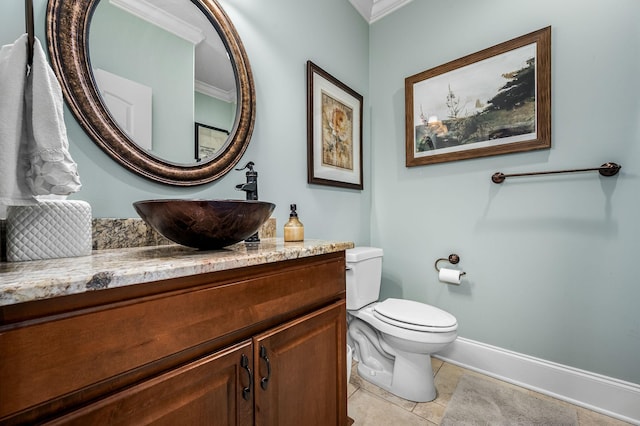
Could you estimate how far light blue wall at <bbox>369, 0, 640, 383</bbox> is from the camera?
4.44 feet

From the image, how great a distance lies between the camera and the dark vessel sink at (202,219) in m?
0.70

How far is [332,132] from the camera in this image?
1.85m

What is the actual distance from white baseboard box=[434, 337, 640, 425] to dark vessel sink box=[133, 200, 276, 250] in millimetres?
1765

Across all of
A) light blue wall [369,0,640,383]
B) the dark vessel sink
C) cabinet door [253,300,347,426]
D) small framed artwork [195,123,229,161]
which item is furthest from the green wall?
cabinet door [253,300,347,426]

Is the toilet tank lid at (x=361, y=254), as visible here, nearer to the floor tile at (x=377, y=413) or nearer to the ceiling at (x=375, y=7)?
the floor tile at (x=377, y=413)

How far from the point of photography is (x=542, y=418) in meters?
1.32

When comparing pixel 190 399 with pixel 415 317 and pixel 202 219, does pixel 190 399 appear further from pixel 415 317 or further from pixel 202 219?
pixel 415 317

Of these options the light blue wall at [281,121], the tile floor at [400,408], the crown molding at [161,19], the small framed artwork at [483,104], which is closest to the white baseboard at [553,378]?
the tile floor at [400,408]

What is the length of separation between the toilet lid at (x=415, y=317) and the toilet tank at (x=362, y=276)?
0.12 m

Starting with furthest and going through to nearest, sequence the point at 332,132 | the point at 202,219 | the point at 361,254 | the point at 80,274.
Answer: the point at 332,132, the point at 361,254, the point at 202,219, the point at 80,274

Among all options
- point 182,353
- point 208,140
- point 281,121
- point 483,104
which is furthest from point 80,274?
point 483,104

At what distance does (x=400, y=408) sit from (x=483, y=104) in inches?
73.5

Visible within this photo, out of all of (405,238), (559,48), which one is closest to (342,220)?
(405,238)

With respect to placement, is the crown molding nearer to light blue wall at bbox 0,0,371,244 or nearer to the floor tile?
light blue wall at bbox 0,0,371,244
